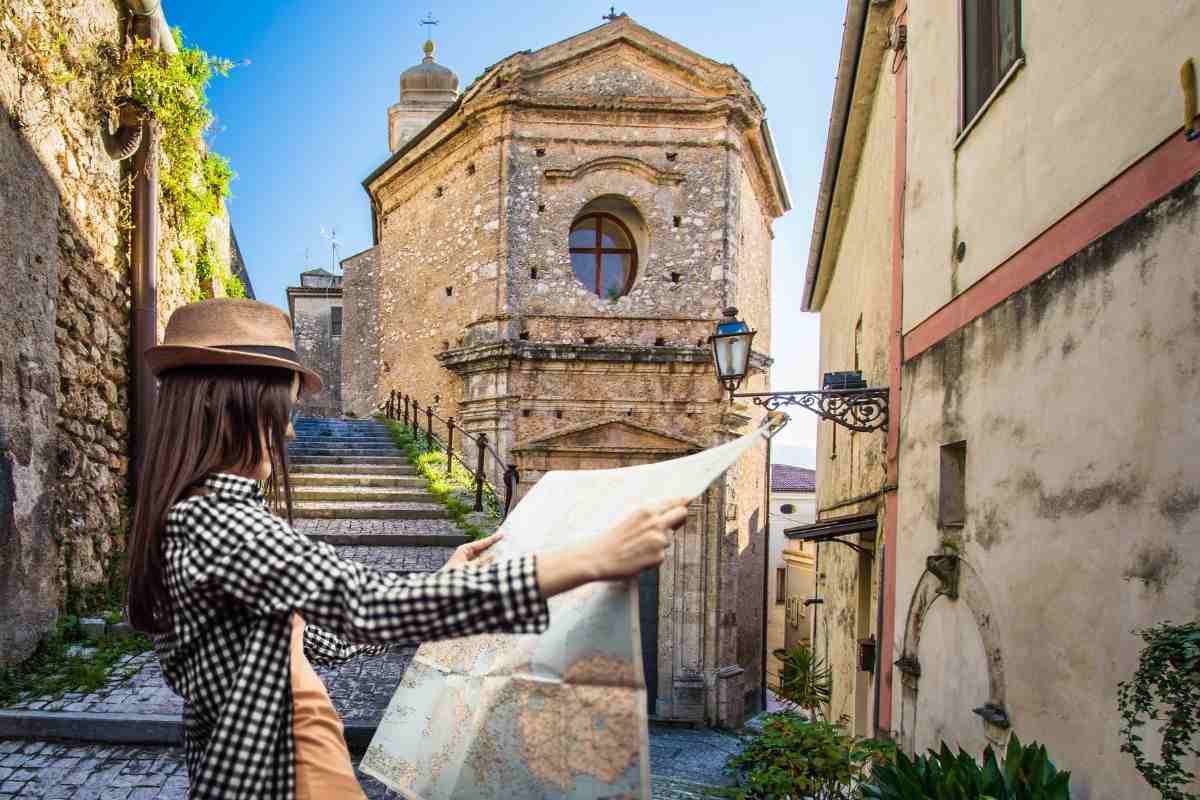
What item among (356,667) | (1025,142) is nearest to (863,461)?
(1025,142)

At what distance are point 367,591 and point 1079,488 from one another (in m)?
3.16

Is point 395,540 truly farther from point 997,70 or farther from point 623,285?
point 623,285

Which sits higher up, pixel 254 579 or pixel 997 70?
pixel 997 70

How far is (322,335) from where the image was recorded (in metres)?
28.9

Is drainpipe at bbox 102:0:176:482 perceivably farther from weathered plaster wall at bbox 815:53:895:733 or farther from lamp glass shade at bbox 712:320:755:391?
weathered plaster wall at bbox 815:53:895:733

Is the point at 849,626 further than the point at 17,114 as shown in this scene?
Yes

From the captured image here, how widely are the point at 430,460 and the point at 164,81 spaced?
7.08 meters

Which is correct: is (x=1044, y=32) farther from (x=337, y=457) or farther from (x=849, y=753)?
(x=337, y=457)

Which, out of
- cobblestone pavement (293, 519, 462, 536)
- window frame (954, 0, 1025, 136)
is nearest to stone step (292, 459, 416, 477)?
cobblestone pavement (293, 519, 462, 536)

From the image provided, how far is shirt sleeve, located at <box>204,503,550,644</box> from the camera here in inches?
60.9

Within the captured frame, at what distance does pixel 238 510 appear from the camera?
172 centimetres

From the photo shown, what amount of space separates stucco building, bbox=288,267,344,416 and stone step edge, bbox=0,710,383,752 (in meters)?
24.7

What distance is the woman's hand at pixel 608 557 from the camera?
1551 mm

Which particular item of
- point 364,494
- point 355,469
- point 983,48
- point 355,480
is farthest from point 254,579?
point 355,469
